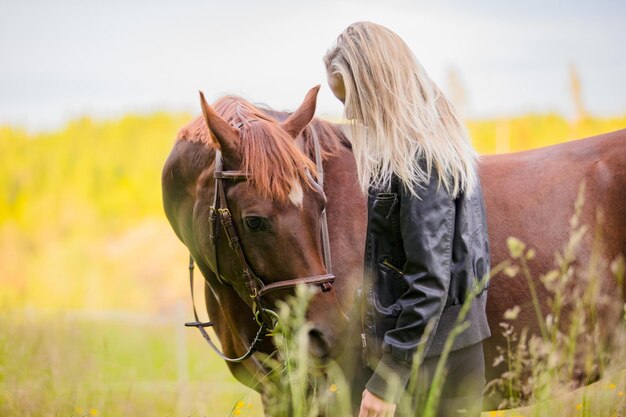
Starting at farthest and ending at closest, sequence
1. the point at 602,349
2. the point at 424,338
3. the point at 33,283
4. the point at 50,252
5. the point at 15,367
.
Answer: the point at 50,252 → the point at 33,283 → the point at 15,367 → the point at 602,349 → the point at 424,338

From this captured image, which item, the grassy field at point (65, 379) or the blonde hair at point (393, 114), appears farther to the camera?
the grassy field at point (65, 379)

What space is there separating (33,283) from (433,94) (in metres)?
31.0

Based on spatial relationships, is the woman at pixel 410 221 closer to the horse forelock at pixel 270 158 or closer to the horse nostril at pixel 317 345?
the horse nostril at pixel 317 345

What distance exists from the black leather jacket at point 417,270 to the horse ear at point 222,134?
78 centimetres

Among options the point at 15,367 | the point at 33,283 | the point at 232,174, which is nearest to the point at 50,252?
the point at 33,283

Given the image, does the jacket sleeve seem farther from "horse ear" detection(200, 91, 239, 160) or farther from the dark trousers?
"horse ear" detection(200, 91, 239, 160)

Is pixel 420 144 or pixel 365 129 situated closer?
pixel 420 144

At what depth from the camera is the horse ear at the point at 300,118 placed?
10.1 ft

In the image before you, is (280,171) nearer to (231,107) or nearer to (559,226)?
(231,107)

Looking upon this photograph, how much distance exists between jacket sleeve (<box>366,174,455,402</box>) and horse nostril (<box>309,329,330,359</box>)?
0.46 metres

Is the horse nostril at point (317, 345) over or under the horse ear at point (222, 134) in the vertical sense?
under

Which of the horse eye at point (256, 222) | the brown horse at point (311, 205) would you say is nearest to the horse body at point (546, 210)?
the brown horse at point (311, 205)

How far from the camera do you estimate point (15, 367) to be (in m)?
4.19

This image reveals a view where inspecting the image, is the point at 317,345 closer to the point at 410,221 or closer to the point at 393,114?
the point at 410,221
